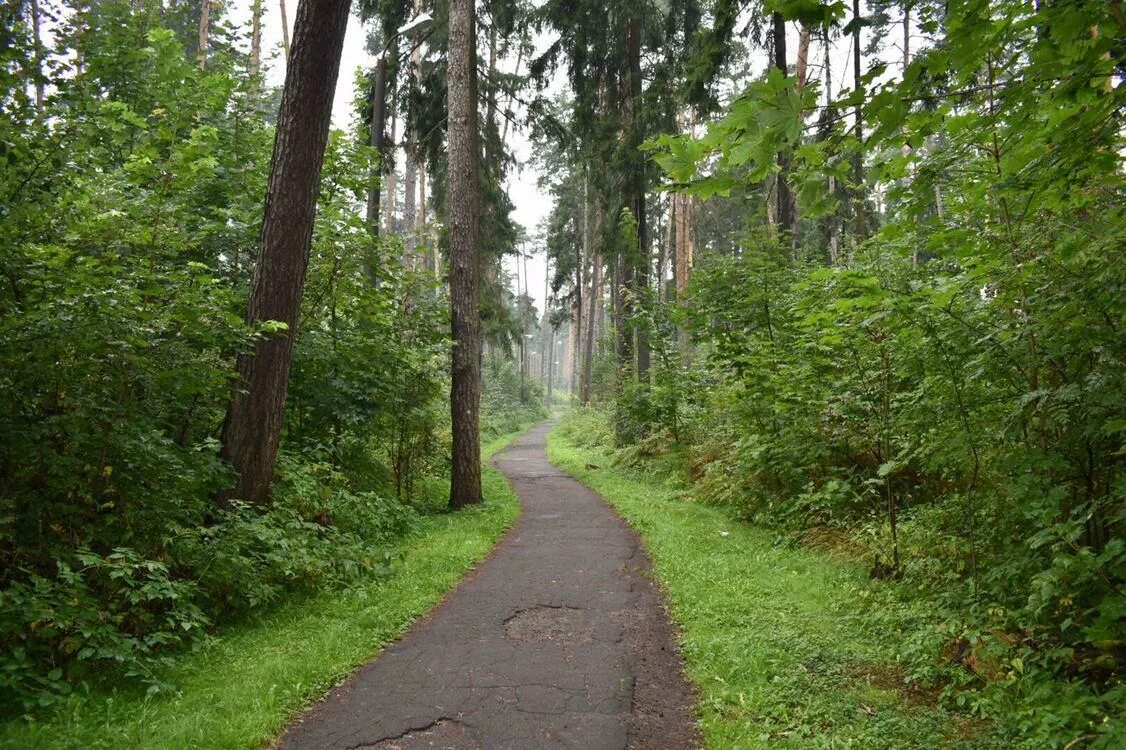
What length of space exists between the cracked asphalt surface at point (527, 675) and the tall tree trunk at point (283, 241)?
236 cm

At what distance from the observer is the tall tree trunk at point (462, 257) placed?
10.2 meters

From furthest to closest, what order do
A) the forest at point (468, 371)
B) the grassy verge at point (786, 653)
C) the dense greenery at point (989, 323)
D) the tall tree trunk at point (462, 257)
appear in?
the tall tree trunk at point (462, 257) < the grassy verge at point (786, 653) < the forest at point (468, 371) < the dense greenery at point (989, 323)

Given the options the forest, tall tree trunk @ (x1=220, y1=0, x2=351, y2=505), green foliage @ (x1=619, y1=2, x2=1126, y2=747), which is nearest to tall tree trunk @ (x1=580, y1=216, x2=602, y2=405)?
the forest

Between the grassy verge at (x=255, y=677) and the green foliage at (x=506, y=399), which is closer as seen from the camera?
the grassy verge at (x=255, y=677)

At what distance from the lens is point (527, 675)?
14.3ft

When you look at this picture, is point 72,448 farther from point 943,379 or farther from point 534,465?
point 534,465

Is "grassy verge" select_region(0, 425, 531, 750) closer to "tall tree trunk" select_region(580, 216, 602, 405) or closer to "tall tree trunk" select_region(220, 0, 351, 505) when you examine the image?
"tall tree trunk" select_region(220, 0, 351, 505)

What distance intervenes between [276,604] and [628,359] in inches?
487


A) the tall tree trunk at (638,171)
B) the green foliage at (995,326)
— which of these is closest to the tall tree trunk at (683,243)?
the tall tree trunk at (638,171)

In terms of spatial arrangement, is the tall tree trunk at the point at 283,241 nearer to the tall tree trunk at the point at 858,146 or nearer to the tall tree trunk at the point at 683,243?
the tall tree trunk at the point at 858,146

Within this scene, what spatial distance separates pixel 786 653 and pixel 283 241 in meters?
5.65

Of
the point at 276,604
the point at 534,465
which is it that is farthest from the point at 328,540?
the point at 534,465

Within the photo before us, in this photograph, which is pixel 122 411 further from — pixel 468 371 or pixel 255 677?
pixel 468 371

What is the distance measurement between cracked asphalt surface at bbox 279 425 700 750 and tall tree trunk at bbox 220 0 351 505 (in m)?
2.36
